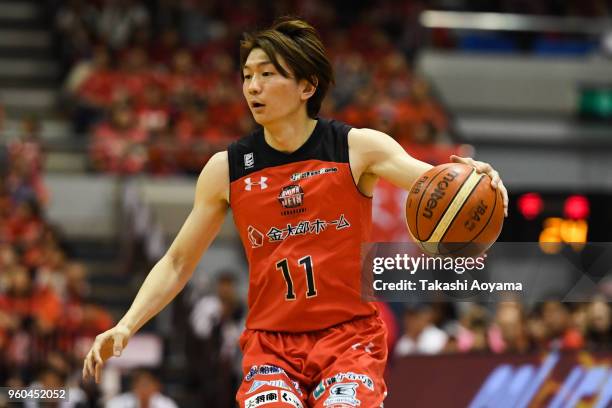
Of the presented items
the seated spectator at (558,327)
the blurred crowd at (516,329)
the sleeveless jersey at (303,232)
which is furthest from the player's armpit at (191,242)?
the seated spectator at (558,327)

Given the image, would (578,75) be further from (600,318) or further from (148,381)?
(148,381)

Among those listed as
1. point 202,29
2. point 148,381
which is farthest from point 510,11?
point 148,381

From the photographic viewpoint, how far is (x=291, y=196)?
18.2 feet

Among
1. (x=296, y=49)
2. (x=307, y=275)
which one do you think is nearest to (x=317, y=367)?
(x=307, y=275)

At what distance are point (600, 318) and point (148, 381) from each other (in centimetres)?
438

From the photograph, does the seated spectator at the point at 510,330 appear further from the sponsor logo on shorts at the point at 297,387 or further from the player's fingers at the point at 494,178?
the sponsor logo on shorts at the point at 297,387

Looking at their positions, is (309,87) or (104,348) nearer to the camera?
(104,348)

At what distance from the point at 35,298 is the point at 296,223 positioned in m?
8.56

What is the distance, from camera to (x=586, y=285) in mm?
6168

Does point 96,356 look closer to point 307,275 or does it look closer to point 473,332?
point 307,275

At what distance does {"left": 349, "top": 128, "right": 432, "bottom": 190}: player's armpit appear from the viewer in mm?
5570

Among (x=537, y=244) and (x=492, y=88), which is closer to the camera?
(x=537, y=244)

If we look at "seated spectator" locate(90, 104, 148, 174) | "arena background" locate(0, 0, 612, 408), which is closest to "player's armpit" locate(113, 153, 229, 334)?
"arena background" locate(0, 0, 612, 408)

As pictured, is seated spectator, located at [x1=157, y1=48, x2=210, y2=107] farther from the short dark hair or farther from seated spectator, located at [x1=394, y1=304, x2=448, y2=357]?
the short dark hair
